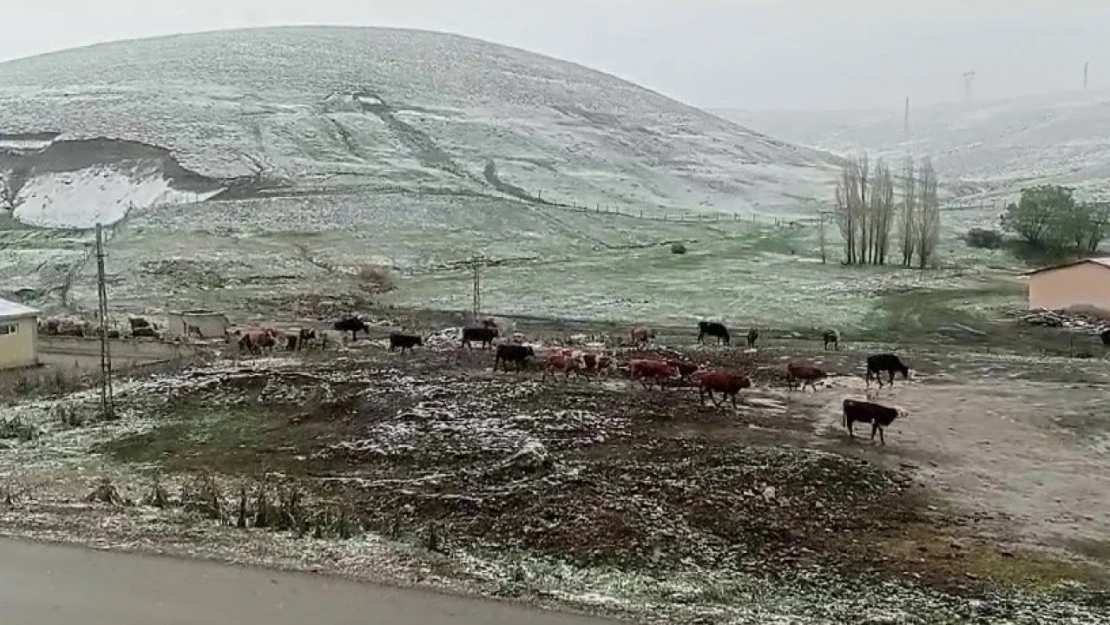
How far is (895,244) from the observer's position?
70.4 metres

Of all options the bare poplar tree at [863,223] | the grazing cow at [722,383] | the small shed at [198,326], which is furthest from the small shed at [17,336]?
the bare poplar tree at [863,223]

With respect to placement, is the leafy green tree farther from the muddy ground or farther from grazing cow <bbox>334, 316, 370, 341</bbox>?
grazing cow <bbox>334, 316, 370, 341</bbox>

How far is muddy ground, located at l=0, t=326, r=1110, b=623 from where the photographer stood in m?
14.2

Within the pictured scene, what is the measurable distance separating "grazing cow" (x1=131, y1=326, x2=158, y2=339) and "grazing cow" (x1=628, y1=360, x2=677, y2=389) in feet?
65.0

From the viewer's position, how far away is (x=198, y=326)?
39188 mm

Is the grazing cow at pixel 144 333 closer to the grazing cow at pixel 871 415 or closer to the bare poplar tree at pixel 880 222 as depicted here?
the grazing cow at pixel 871 415

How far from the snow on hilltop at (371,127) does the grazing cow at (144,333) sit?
121ft

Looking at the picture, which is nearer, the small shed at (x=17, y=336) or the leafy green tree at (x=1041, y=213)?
the small shed at (x=17, y=336)

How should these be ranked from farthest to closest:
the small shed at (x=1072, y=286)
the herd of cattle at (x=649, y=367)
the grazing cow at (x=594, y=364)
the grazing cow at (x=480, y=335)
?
1. the small shed at (x=1072, y=286)
2. the grazing cow at (x=480, y=335)
3. the grazing cow at (x=594, y=364)
4. the herd of cattle at (x=649, y=367)

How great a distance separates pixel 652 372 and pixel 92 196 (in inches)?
2420

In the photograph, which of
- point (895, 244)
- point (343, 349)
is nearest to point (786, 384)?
point (343, 349)

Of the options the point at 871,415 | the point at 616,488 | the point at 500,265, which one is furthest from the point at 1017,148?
the point at 616,488

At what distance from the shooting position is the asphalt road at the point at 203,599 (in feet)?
42.7

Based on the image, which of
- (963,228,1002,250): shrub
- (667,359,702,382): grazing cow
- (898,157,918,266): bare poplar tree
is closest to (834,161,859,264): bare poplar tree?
(898,157,918,266): bare poplar tree
